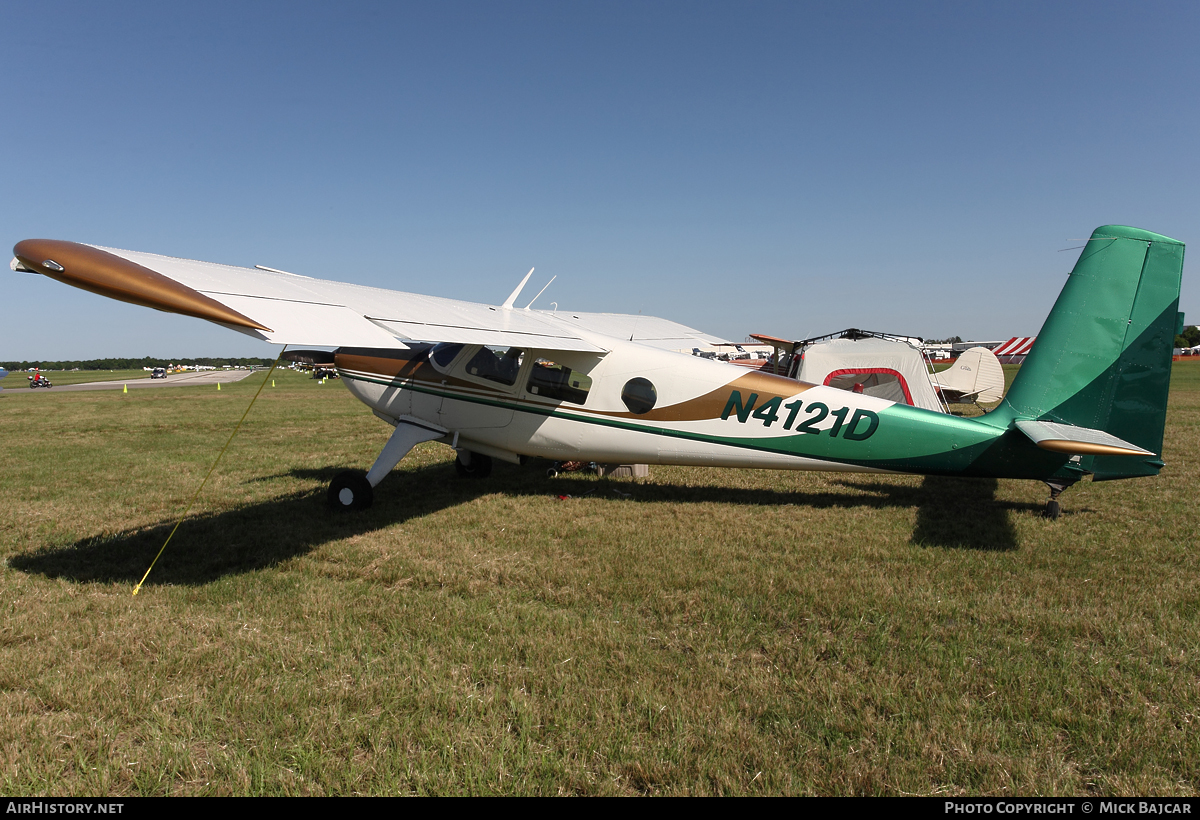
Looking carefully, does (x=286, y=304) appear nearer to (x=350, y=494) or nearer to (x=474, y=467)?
(x=350, y=494)

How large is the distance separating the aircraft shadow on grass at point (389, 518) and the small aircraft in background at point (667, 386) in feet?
1.82

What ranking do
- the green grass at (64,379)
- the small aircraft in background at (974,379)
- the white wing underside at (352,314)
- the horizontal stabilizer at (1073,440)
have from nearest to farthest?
the white wing underside at (352,314) < the horizontal stabilizer at (1073,440) < the small aircraft in background at (974,379) < the green grass at (64,379)

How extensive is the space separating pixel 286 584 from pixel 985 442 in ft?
21.0

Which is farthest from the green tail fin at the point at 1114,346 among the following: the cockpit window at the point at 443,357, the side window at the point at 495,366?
the cockpit window at the point at 443,357

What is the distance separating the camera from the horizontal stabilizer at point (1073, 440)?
486 centimetres

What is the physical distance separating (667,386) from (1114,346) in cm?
424

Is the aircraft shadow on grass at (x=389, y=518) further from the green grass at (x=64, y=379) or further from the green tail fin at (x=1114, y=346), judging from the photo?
the green grass at (x=64, y=379)

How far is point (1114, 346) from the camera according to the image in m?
5.70

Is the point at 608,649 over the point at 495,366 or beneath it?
beneath

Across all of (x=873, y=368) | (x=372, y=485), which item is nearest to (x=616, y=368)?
(x=372, y=485)

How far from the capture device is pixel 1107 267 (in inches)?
224

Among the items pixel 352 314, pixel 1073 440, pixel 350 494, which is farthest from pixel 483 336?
pixel 1073 440

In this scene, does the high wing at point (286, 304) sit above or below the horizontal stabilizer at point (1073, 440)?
above

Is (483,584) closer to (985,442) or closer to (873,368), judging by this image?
(985,442)
